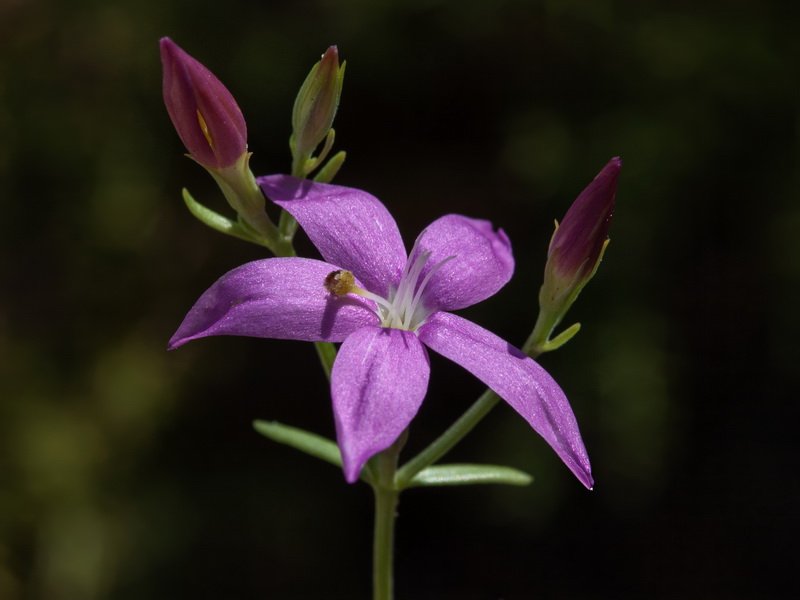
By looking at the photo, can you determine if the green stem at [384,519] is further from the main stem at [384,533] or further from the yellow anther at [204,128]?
the yellow anther at [204,128]

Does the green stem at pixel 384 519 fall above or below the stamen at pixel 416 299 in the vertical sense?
below

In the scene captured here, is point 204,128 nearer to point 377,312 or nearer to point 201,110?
point 201,110

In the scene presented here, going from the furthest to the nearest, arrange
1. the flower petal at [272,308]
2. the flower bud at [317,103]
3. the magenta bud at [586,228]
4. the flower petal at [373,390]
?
1. the flower bud at [317,103]
2. the magenta bud at [586,228]
3. the flower petal at [272,308]
4. the flower petal at [373,390]

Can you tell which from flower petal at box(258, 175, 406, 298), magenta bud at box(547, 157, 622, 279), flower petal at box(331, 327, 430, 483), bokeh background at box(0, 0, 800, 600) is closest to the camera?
flower petal at box(331, 327, 430, 483)

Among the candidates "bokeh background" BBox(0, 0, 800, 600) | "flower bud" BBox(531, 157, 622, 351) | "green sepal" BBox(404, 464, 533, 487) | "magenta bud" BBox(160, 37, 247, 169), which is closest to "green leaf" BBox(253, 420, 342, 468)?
"green sepal" BBox(404, 464, 533, 487)

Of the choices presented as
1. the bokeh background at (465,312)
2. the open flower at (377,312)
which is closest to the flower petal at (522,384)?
the open flower at (377,312)

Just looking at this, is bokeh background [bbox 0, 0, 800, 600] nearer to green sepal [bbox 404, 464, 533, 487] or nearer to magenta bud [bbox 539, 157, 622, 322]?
green sepal [bbox 404, 464, 533, 487]

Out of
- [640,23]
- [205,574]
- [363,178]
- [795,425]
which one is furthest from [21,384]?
[795,425]

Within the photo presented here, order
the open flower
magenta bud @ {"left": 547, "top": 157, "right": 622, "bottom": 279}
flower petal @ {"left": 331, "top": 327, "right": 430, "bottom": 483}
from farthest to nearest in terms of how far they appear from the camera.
→ magenta bud @ {"left": 547, "top": 157, "right": 622, "bottom": 279} → the open flower → flower petal @ {"left": 331, "top": 327, "right": 430, "bottom": 483}
